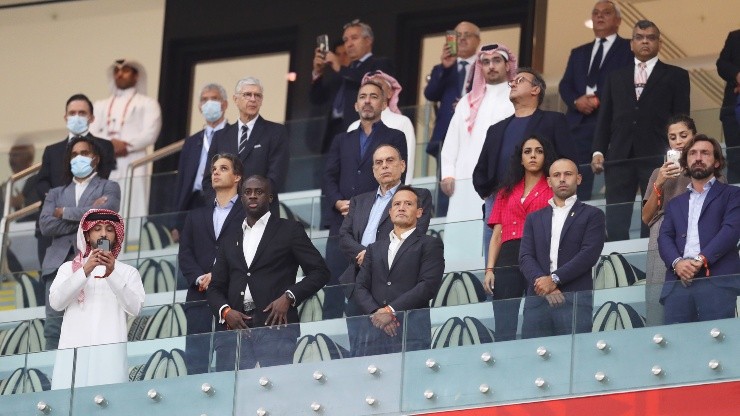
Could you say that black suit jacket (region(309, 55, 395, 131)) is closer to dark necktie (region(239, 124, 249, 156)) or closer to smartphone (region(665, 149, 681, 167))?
dark necktie (region(239, 124, 249, 156))

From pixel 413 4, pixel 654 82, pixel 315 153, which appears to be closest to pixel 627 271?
pixel 654 82

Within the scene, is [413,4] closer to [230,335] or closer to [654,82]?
[654,82]

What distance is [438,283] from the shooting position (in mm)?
12773

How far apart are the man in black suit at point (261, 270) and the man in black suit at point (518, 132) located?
1.41m

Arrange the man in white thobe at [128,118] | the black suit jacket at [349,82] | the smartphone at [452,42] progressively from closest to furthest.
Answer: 1. the smartphone at [452,42]
2. the black suit jacket at [349,82]
3. the man in white thobe at [128,118]

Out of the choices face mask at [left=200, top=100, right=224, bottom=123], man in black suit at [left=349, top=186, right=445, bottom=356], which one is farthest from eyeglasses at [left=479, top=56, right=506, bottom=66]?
face mask at [left=200, top=100, right=224, bottom=123]

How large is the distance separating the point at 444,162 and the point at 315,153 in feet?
8.19

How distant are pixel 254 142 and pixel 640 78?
9.05ft

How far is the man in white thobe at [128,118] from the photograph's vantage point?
1788cm

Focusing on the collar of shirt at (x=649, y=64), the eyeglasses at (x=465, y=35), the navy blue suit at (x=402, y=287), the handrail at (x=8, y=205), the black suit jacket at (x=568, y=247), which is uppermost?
the eyeglasses at (x=465, y=35)

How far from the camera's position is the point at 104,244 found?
13.1m

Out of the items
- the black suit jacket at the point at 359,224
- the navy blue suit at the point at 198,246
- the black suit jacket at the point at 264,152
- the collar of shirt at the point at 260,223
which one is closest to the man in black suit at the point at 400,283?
the black suit jacket at the point at 359,224

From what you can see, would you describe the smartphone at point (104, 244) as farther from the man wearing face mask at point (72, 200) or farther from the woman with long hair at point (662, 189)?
the woman with long hair at point (662, 189)

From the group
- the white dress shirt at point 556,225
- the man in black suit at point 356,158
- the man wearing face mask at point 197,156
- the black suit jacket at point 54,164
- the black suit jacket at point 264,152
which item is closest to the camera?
the white dress shirt at point 556,225
